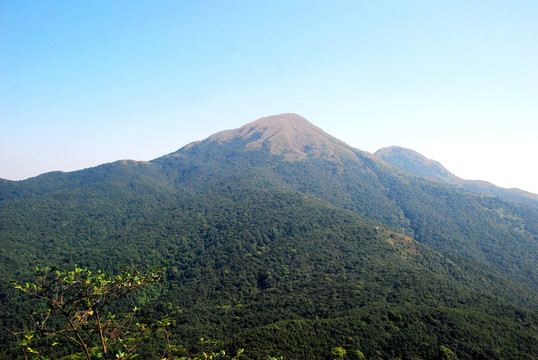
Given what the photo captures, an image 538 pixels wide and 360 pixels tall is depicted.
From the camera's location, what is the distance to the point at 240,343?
61656 mm

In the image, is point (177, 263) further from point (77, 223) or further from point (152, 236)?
point (77, 223)

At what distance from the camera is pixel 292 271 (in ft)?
372

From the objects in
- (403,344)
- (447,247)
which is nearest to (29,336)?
(403,344)

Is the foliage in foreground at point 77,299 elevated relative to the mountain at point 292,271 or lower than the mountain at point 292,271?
elevated

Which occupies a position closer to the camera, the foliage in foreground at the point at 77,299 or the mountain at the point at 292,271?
the foliage in foreground at the point at 77,299

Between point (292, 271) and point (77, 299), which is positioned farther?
point (292, 271)

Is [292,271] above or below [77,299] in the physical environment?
below

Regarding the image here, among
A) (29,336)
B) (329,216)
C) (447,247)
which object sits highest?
(29,336)

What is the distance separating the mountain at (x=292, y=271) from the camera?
6456 cm

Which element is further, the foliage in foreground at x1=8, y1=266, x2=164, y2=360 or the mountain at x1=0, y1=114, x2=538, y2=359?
the mountain at x1=0, y1=114, x2=538, y2=359

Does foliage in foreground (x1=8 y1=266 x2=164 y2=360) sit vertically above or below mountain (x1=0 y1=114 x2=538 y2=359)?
above

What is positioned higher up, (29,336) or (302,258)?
(29,336)

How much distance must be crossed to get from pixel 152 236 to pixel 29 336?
154 m

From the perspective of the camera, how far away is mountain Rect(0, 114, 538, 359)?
6456cm
